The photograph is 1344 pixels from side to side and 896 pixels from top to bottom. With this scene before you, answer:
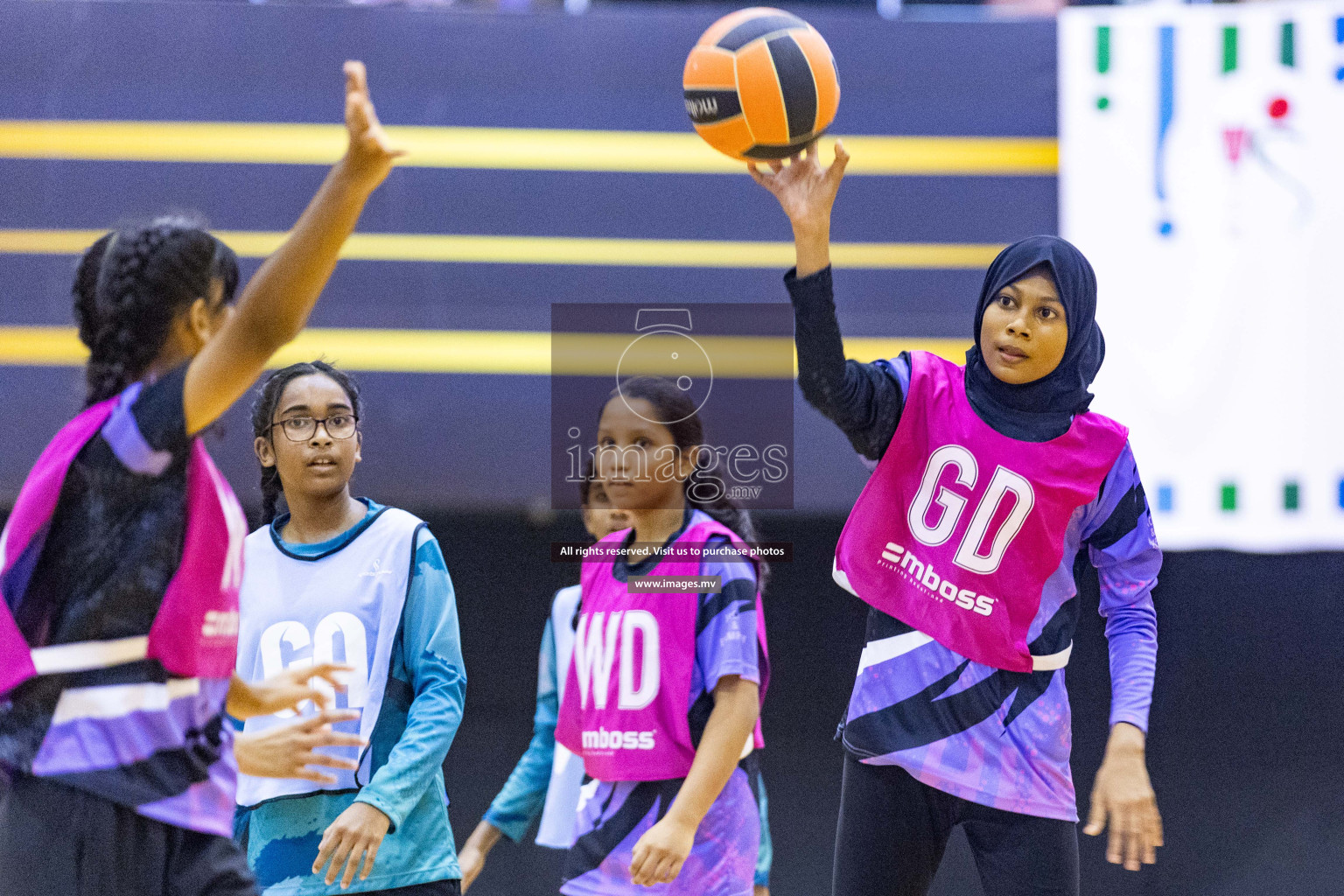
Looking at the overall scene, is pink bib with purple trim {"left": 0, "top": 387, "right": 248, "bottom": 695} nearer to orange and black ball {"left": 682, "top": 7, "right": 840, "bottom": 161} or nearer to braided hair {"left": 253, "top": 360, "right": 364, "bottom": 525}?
braided hair {"left": 253, "top": 360, "right": 364, "bottom": 525}

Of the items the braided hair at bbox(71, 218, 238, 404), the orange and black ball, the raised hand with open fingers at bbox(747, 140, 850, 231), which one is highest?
the orange and black ball

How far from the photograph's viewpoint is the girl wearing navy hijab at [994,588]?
251 cm

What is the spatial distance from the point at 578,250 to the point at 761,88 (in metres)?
1.35

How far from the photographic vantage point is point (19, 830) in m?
1.90

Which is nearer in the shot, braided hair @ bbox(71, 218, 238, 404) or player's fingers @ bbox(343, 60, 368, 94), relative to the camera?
player's fingers @ bbox(343, 60, 368, 94)

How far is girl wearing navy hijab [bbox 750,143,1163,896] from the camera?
2.51 meters

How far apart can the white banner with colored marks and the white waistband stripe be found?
3.01 m

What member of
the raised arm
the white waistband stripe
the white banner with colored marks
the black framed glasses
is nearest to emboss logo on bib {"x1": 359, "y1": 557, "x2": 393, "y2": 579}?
the black framed glasses

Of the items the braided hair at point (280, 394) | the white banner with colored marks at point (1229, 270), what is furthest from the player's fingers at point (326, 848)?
the white banner with colored marks at point (1229, 270)

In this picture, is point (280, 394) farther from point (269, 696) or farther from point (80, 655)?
→ point (80, 655)

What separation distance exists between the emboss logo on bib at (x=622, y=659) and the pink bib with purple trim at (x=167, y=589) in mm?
1058

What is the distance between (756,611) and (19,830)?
1617 mm

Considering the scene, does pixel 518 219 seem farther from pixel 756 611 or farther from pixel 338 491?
pixel 756 611

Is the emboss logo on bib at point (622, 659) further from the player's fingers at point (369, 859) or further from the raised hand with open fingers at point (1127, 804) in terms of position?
the raised hand with open fingers at point (1127, 804)
